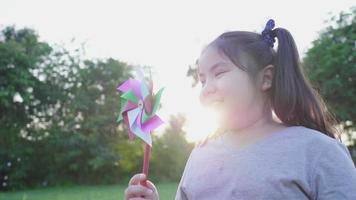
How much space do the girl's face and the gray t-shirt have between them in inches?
4.4

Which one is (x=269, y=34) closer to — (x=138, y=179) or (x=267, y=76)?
(x=267, y=76)

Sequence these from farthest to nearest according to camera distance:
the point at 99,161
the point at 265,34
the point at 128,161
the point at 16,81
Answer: the point at 128,161 → the point at 99,161 → the point at 16,81 → the point at 265,34

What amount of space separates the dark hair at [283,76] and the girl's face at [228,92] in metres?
0.04

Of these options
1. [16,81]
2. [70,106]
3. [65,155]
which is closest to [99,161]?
[65,155]

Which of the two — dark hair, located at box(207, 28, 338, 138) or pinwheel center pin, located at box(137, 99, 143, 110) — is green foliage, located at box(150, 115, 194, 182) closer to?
pinwheel center pin, located at box(137, 99, 143, 110)

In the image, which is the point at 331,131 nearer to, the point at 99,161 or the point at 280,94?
the point at 280,94

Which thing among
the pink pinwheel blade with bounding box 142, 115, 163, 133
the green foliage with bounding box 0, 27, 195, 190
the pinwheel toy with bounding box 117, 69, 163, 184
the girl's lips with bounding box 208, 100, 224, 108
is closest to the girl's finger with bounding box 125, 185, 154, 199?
the pinwheel toy with bounding box 117, 69, 163, 184

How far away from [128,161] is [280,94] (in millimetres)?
21349

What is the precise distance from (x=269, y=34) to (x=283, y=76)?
20 centimetres

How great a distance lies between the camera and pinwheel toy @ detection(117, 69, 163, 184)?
2.11m

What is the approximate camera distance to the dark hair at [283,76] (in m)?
1.83

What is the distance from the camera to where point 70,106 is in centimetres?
2283

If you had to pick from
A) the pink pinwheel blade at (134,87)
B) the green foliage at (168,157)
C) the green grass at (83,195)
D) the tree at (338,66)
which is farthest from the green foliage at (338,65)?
the pink pinwheel blade at (134,87)

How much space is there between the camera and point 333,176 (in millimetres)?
1582
